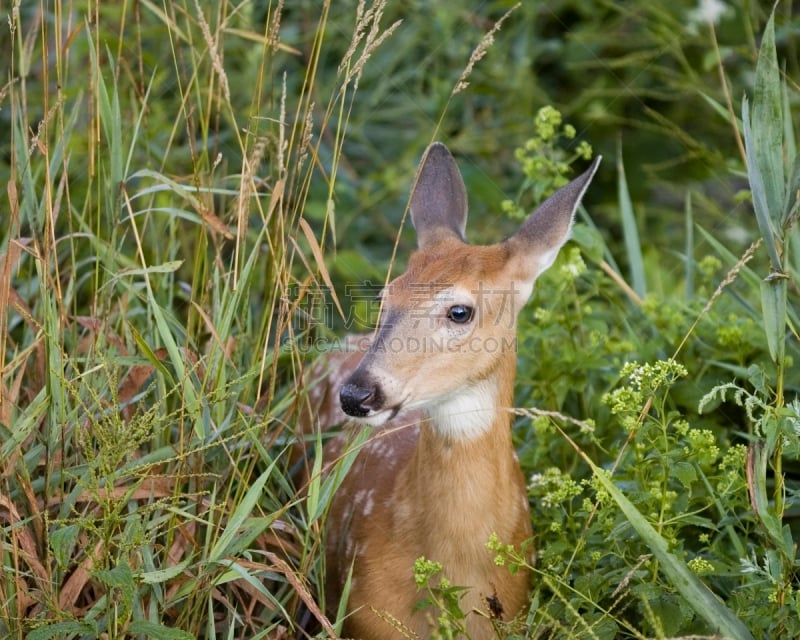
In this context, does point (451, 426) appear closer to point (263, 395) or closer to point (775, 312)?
point (263, 395)

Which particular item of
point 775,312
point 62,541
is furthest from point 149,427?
point 775,312

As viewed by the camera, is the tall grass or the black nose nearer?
the tall grass

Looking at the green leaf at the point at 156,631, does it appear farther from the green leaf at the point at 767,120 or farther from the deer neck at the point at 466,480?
the green leaf at the point at 767,120

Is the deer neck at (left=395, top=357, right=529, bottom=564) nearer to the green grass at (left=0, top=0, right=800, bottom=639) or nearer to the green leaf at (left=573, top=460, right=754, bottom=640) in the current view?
the green grass at (left=0, top=0, right=800, bottom=639)

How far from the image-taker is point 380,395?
3.13 metres

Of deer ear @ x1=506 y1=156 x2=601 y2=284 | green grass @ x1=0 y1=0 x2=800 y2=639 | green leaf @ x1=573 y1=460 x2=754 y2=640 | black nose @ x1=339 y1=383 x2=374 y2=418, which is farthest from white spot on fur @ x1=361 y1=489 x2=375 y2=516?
green leaf @ x1=573 y1=460 x2=754 y2=640

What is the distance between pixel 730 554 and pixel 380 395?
1212mm

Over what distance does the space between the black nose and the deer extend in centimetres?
3

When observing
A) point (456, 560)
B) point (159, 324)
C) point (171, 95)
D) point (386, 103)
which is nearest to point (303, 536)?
point (456, 560)

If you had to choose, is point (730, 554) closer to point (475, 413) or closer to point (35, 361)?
point (475, 413)

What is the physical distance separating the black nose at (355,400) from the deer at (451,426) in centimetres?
3

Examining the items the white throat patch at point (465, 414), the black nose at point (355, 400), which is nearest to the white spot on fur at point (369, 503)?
the white throat patch at point (465, 414)

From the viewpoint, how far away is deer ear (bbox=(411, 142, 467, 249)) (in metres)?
3.89

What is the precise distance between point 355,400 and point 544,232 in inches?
35.3
